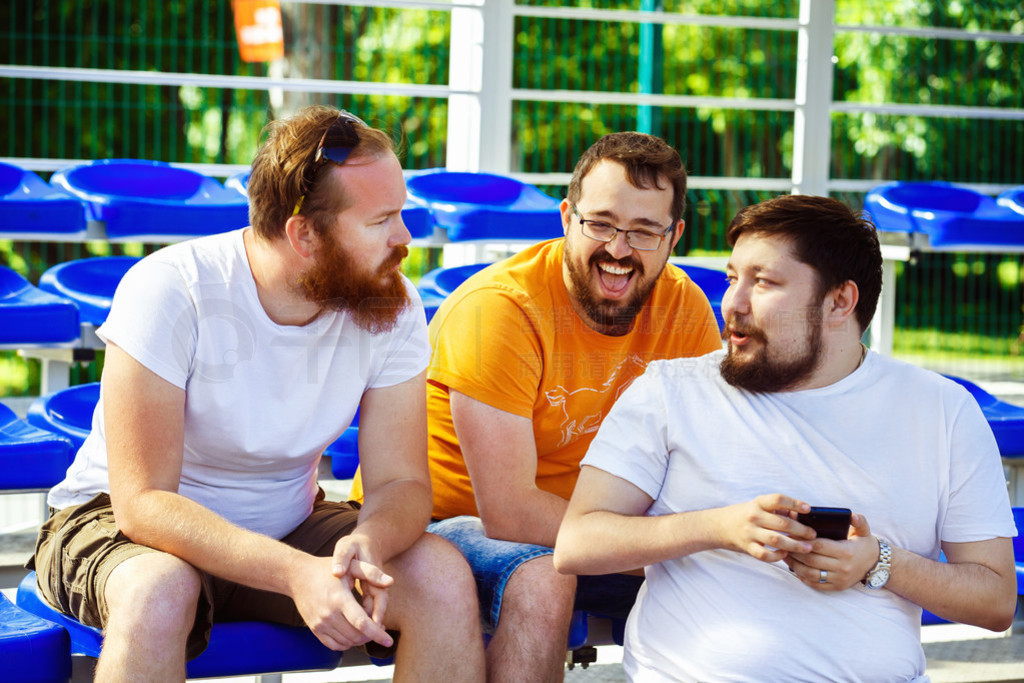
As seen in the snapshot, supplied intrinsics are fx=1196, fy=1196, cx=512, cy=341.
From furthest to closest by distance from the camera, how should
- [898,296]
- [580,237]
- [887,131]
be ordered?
1. [887,131]
2. [898,296]
3. [580,237]

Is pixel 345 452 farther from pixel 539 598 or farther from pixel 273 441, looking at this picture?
pixel 539 598

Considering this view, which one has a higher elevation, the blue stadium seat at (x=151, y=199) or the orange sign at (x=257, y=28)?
the orange sign at (x=257, y=28)

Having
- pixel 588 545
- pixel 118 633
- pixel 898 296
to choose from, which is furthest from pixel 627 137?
pixel 898 296

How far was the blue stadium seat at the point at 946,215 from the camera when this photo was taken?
14.6ft

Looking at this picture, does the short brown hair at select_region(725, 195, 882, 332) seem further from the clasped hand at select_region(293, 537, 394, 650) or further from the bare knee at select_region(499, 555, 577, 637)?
the clasped hand at select_region(293, 537, 394, 650)

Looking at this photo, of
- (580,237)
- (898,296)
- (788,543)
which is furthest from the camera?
(898,296)

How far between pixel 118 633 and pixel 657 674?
0.76 metres

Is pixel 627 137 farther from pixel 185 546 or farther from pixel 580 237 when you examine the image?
pixel 185 546

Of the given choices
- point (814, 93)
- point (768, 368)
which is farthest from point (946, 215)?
point (768, 368)

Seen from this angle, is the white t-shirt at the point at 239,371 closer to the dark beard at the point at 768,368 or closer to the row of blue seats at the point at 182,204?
the dark beard at the point at 768,368

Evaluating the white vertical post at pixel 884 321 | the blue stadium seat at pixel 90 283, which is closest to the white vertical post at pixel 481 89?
the blue stadium seat at pixel 90 283

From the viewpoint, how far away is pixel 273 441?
1917 mm

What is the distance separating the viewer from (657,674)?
69.1 inches

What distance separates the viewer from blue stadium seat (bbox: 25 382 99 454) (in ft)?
8.04
